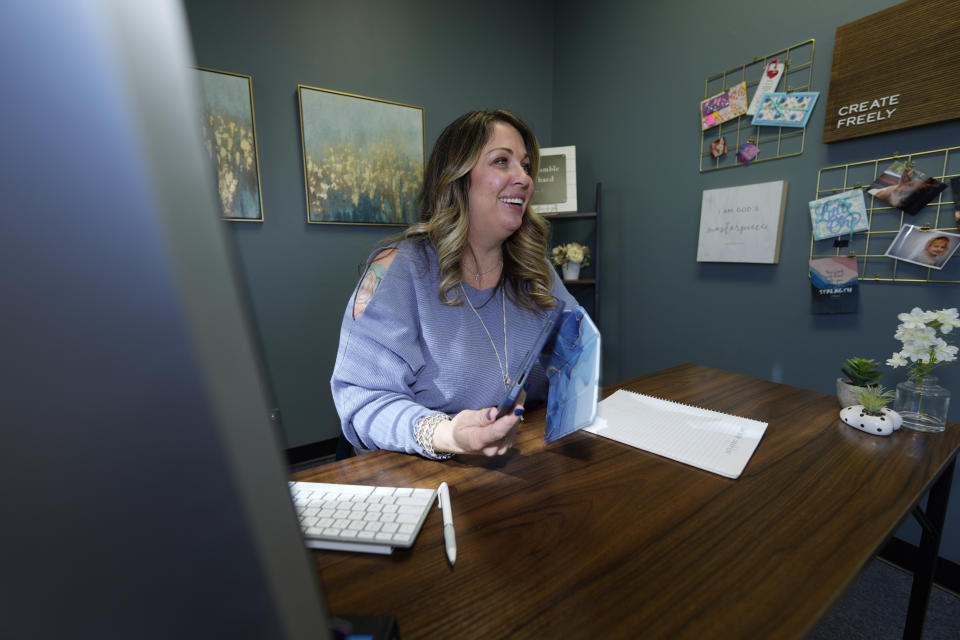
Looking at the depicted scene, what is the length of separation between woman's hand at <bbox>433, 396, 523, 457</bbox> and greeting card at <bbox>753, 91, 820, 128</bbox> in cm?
196

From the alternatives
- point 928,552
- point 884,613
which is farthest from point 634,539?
point 884,613

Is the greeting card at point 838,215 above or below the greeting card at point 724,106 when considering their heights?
below

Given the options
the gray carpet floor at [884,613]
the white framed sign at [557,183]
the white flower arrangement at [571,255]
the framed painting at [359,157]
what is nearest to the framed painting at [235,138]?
the framed painting at [359,157]

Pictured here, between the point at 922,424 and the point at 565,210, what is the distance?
2.04 m

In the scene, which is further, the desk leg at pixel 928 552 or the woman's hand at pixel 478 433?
the desk leg at pixel 928 552

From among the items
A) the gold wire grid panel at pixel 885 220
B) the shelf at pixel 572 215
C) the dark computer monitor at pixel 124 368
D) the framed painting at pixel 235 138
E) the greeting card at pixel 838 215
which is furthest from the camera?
the shelf at pixel 572 215

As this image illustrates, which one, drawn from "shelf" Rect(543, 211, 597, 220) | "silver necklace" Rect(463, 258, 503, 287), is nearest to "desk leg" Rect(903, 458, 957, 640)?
"silver necklace" Rect(463, 258, 503, 287)

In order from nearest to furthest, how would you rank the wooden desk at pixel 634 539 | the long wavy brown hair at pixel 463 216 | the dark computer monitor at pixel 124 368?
the dark computer monitor at pixel 124 368
the wooden desk at pixel 634 539
the long wavy brown hair at pixel 463 216

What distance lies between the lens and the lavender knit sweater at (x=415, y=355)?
890mm

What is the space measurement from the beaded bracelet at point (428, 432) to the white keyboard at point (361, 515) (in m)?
0.12

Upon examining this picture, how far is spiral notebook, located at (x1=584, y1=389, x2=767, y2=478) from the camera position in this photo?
77cm

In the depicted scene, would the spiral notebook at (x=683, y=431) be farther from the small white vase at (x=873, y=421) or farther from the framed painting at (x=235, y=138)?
the framed painting at (x=235, y=138)

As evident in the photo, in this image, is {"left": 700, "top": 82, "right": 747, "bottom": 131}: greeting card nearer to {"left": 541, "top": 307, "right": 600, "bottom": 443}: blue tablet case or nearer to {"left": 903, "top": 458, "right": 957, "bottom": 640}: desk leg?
{"left": 903, "top": 458, "right": 957, "bottom": 640}: desk leg

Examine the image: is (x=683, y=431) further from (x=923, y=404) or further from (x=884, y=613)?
(x=884, y=613)
